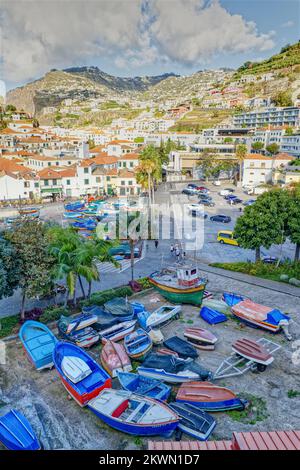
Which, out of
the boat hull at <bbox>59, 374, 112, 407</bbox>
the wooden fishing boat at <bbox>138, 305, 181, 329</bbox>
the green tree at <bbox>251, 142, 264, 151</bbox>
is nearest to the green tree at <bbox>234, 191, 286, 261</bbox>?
the wooden fishing boat at <bbox>138, 305, 181, 329</bbox>

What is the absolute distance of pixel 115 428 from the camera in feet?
36.2

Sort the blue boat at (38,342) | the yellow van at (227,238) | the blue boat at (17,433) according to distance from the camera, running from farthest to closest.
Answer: the yellow van at (227,238)
the blue boat at (38,342)
the blue boat at (17,433)

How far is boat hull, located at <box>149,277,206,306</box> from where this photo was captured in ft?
65.8

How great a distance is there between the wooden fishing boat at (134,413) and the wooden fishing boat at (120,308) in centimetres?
627

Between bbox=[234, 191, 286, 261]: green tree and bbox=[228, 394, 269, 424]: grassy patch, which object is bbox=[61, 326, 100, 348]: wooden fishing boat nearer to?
bbox=[228, 394, 269, 424]: grassy patch

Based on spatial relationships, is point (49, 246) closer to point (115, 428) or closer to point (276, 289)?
point (115, 428)

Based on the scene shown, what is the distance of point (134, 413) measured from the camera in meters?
11.0

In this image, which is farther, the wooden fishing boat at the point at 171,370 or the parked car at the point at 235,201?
the parked car at the point at 235,201

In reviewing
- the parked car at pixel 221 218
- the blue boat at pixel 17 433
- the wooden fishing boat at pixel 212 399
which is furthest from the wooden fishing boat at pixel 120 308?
the parked car at pixel 221 218

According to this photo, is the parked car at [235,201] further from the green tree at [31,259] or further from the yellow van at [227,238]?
the green tree at [31,259]

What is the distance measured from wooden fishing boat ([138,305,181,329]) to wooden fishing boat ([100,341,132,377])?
2.78 meters

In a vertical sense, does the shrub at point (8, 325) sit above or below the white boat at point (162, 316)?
below

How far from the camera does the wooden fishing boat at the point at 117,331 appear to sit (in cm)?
1656

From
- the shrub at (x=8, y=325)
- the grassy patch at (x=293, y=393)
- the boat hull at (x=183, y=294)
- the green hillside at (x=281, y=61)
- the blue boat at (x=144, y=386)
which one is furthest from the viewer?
the green hillside at (x=281, y=61)
